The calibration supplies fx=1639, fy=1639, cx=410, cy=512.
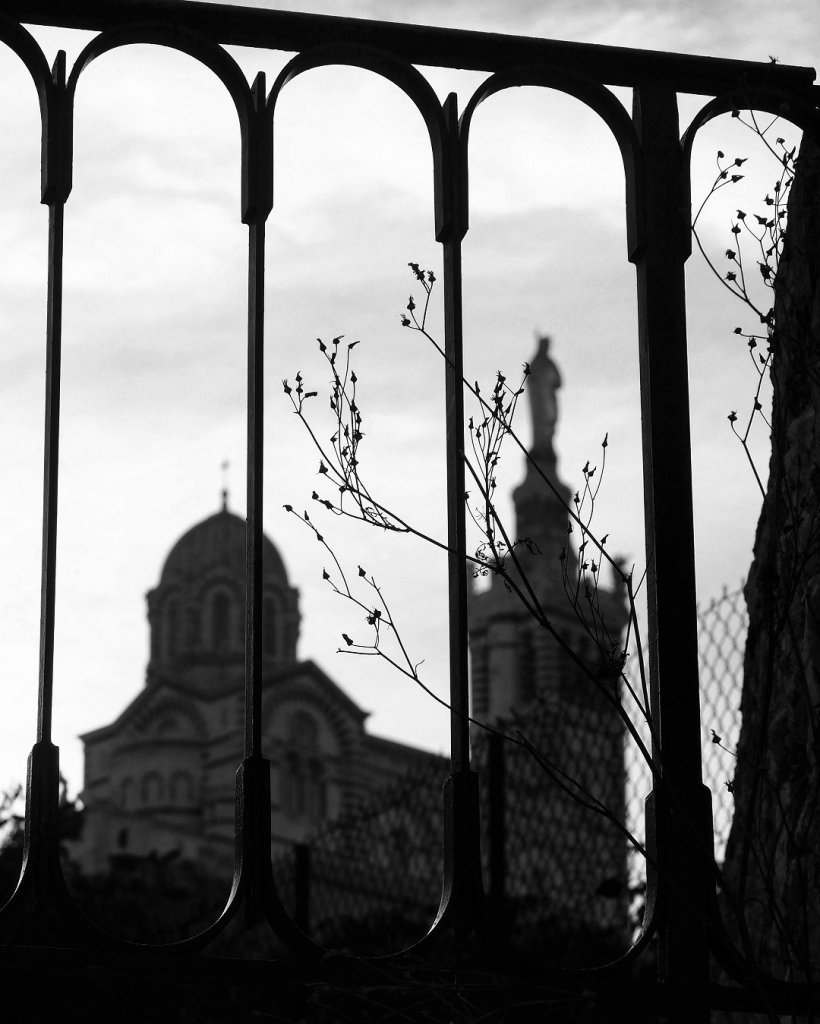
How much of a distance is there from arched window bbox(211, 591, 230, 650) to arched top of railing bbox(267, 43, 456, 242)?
5225cm

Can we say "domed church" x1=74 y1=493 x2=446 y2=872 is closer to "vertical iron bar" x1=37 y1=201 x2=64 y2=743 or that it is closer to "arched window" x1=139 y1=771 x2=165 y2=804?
"arched window" x1=139 y1=771 x2=165 y2=804

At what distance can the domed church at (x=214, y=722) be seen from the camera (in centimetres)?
5197

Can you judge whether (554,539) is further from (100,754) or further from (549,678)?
(100,754)

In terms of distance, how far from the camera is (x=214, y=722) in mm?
52375

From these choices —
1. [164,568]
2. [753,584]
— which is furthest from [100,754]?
[753,584]

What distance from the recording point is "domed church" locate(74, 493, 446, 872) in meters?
52.0

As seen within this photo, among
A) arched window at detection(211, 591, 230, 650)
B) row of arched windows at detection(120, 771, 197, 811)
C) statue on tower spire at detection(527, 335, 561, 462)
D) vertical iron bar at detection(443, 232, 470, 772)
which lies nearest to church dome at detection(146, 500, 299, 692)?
arched window at detection(211, 591, 230, 650)

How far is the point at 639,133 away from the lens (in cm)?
227

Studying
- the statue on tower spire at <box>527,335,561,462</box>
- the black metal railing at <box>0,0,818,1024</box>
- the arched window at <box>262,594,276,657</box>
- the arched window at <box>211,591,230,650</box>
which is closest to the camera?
the black metal railing at <box>0,0,818,1024</box>

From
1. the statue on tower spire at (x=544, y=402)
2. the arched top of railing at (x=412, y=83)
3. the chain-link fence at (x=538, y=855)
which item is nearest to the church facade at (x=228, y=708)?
the statue on tower spire at (x=544, y=402)

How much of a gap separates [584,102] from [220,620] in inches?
2092

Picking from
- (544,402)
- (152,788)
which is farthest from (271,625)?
(544,402)

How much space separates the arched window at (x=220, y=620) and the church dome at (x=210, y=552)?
889 millimetres

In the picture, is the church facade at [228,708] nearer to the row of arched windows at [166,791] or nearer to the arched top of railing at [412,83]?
the row of arched windows at [166,791]
